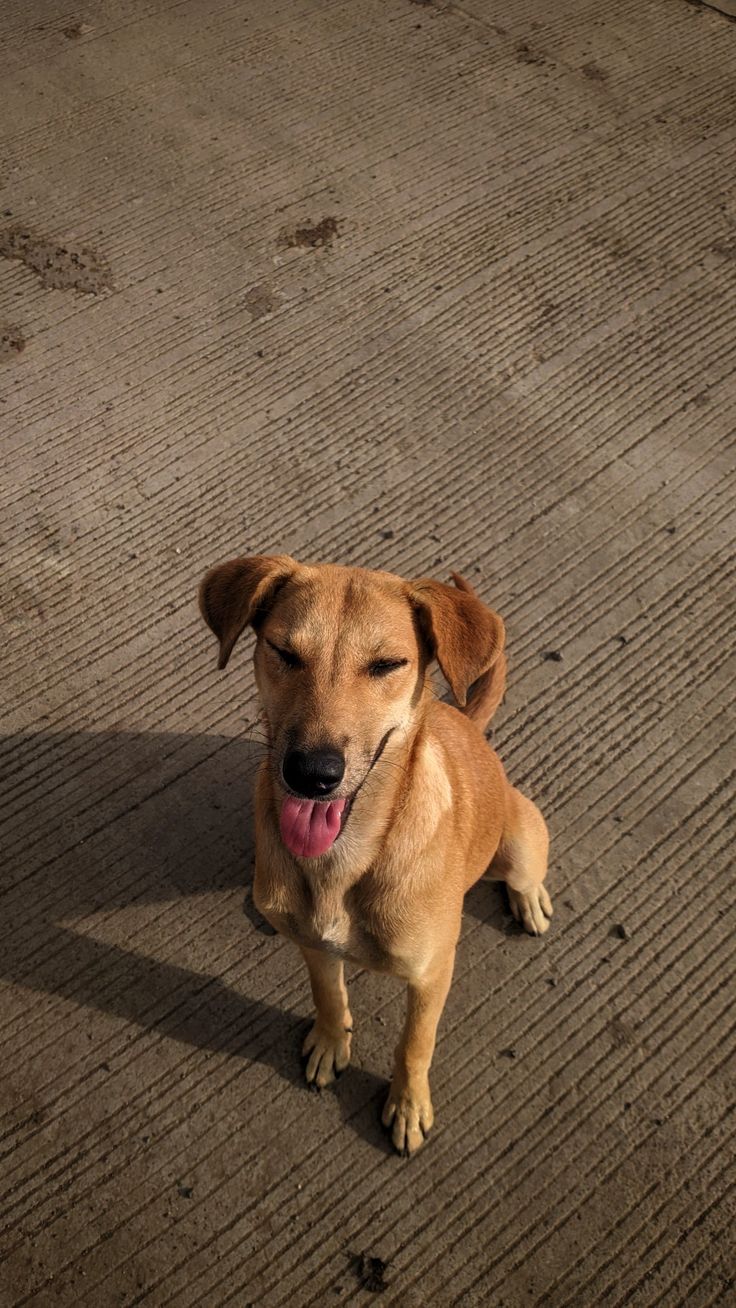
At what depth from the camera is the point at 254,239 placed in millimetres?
4770

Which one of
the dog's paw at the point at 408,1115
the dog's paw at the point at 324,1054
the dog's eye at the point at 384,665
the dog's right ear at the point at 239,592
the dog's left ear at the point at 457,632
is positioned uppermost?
the dog's left ear at the point at 457,632

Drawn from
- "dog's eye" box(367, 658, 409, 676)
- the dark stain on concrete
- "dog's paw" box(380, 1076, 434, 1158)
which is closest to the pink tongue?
"dog's eye" box(367, 658, 409, 676)

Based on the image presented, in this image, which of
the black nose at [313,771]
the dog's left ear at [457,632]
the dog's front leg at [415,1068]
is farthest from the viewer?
the dog's front leg at [415,1068]

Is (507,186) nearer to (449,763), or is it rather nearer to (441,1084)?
(449,763)

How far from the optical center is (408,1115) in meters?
2.60

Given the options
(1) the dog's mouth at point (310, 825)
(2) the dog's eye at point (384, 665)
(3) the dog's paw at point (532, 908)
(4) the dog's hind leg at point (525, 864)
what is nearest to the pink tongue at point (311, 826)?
(1) the dog's mouth at point (310, 825)

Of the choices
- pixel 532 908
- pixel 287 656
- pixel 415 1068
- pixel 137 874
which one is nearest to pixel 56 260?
pixel 137 874

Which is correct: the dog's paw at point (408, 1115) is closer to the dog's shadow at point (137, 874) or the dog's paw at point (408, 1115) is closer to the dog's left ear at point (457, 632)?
the dog's shadow at point (137, 874)

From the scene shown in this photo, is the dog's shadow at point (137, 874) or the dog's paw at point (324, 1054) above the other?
the dog's paw at point (324, 1054)

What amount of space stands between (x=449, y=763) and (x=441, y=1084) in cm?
100

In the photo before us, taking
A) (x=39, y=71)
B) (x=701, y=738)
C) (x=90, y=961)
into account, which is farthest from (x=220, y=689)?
(x=39, y=71)

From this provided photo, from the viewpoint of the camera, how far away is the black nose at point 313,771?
Result: 195cm

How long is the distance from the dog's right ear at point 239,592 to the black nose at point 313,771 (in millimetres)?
382

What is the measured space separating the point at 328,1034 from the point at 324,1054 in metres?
0.07
